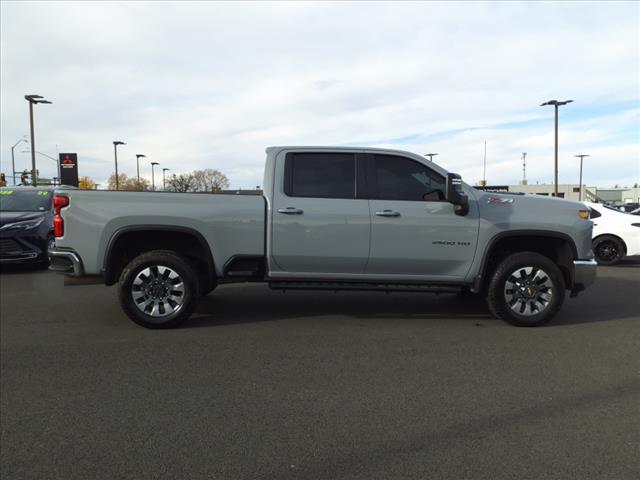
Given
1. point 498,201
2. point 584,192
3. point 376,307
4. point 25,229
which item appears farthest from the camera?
point 584,192

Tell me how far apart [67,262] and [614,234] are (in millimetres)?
10808

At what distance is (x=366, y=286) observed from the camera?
595 cm

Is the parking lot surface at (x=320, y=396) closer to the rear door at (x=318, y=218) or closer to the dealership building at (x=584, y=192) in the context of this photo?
the rear door at (x=318, y=218)

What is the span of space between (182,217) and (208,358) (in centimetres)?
172

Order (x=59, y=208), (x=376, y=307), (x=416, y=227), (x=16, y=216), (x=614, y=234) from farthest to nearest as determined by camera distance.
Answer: (x=614, y=234)
(x=16, y=216)
(x=376, y=307)
(x=416, y=227)
(x=59, y=208)

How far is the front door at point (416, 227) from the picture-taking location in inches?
229

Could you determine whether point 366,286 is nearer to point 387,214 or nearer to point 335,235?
point 335,235

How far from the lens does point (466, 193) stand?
19.5 feet

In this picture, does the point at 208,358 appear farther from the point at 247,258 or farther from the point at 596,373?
the point at 596,373

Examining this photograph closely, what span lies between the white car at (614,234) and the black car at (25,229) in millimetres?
11651

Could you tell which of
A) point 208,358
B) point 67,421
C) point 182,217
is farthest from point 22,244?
point 67,421

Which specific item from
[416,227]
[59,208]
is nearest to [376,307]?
[416,227]

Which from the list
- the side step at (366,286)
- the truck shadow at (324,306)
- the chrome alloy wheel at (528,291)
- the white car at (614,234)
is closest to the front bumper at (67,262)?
the truck shadow at (324,306)

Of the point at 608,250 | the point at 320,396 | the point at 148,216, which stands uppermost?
the point at 148,216
